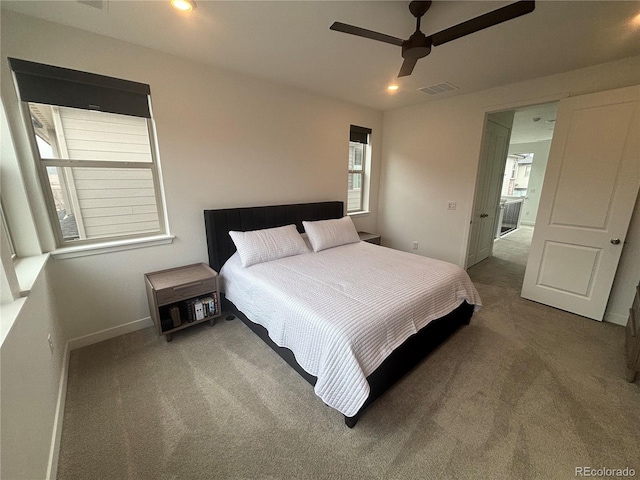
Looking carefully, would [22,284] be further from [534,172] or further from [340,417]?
[534,172]

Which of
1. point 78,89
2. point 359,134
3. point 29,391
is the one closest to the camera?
point 29,391

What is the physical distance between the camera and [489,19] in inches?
53.6

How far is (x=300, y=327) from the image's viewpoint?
1.61 metres

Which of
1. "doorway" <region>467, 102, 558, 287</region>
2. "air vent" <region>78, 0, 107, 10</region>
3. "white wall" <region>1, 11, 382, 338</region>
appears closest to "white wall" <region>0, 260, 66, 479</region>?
"white wall" <region>1, 11, 382, 338</region>

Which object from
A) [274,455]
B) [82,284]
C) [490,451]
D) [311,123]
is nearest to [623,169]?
[490,451]

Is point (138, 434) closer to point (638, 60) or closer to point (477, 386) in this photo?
point (477, 386)

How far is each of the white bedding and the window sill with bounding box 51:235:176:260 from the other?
2.17 ft

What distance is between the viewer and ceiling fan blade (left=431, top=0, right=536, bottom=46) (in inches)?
49.4

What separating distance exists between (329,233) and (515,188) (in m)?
9.33

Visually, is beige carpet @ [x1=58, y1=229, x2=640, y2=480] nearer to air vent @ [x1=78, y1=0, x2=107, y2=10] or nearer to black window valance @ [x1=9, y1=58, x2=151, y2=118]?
black window valance @ [x1=9, y1=58, x2=151, y2=118]

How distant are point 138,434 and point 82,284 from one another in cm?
140

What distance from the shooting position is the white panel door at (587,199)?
2.30m

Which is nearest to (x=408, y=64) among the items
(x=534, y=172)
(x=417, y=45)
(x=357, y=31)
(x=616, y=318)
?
(x=417, y=45)

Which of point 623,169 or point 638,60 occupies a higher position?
point 638,60
